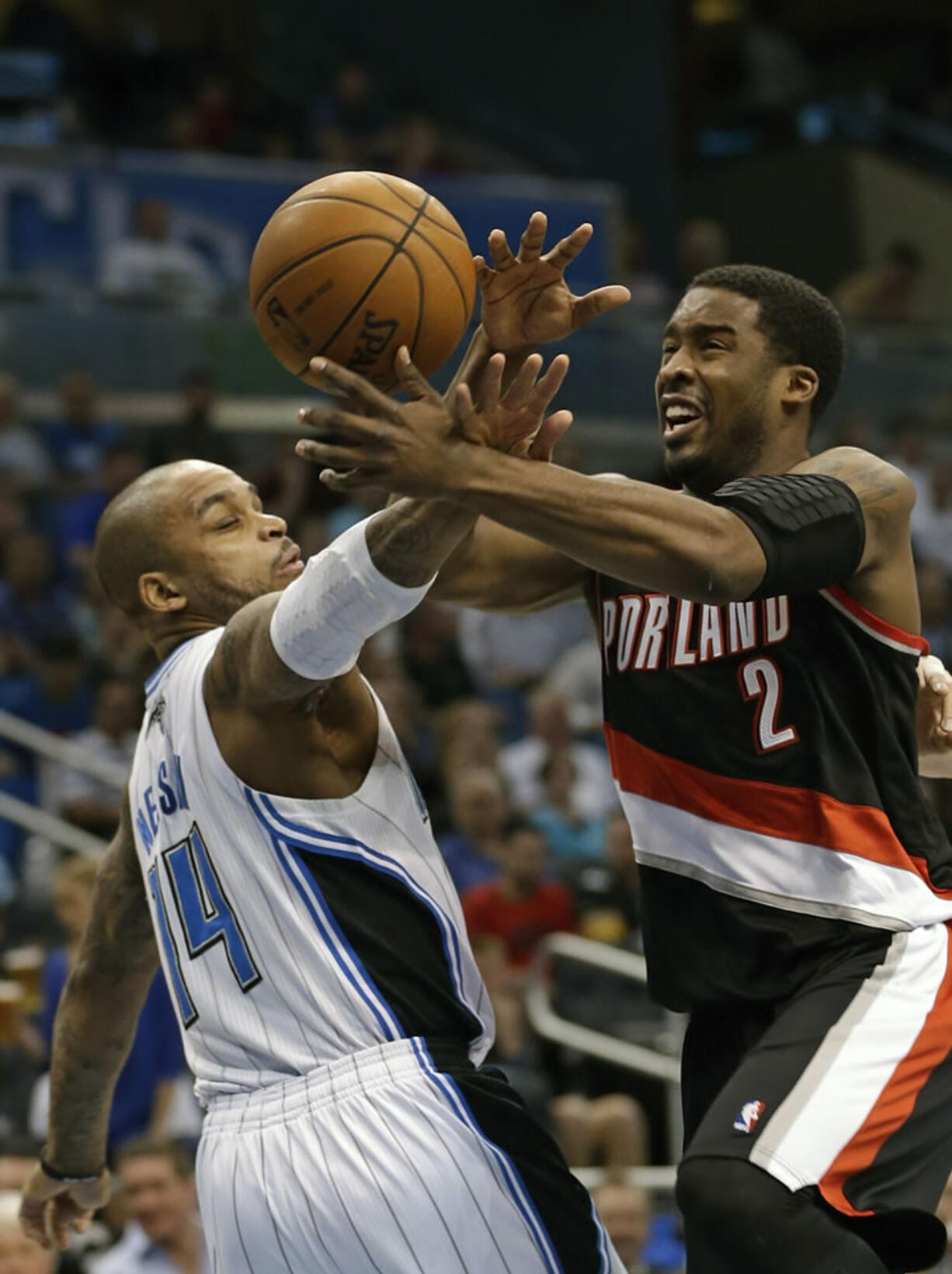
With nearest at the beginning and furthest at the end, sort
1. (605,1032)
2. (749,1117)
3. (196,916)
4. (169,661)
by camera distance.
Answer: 1. (749,1117)
2. (196,916)
3. (169,661)
4. (605,1032)

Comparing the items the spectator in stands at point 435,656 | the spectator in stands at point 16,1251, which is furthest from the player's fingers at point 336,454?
the spectator in stands at point 435,656

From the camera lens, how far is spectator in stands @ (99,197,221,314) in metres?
14.0

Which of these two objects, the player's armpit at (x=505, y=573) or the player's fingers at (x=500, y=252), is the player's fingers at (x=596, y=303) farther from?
the player's armpit at (x=505, y=573)

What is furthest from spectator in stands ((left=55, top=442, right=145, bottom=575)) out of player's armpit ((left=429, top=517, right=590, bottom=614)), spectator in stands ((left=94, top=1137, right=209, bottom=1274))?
player's armpit ((left=429, top=517, right=590, bottom=614))

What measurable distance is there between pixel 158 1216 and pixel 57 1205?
1.70 meters

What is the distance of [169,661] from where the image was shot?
14.0 feet

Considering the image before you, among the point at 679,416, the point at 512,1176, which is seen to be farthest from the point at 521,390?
the point at 512,1176

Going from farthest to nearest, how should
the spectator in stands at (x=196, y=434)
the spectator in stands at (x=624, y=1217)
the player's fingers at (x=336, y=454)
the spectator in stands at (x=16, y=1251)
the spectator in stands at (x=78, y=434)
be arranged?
the spectator in stands at (x=78, y=434) < the spectator in stands at (x=196, y=434) < the spectator in stands at (x=624, y=1217) < the spectator in stands at (x=16, y=1251) < the player's fingers at (x=336, y=454)

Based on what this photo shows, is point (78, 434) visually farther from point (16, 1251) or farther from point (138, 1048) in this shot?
point (16, 1251)

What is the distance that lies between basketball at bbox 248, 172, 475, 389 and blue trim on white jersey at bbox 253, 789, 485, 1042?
897 mm

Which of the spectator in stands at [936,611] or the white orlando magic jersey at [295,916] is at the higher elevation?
the spectator in stands at [936,611]

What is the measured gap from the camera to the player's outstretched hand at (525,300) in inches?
153

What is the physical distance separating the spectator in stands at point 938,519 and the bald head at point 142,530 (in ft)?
35.1

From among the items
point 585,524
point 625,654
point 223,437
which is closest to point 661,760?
point 625,654
